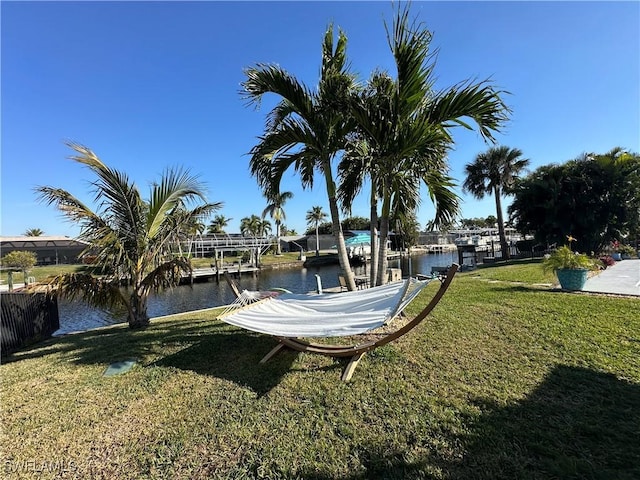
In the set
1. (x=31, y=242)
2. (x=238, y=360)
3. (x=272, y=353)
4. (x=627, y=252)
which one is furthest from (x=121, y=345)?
(x=31, y=242)

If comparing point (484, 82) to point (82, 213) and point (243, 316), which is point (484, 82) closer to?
point (243, 316)

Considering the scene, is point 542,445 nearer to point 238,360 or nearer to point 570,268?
point 238,360

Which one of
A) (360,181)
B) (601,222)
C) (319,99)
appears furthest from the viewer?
(601,222)

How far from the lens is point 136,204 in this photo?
6.14 metres

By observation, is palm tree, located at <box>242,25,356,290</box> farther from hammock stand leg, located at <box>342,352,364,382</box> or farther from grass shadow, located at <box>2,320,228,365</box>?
grass shadow, located at <box>2,320,228,365</box>

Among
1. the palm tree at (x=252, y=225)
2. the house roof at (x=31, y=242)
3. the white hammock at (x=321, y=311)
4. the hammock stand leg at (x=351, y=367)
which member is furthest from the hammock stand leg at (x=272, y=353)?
the palm tree at (x=252, y=225)

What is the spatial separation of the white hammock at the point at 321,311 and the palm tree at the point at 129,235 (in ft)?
7.30

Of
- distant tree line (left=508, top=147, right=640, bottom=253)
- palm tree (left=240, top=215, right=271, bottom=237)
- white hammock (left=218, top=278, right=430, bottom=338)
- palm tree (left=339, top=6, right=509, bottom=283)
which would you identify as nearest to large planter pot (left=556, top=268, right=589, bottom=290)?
palm tree (left=339, top=6, right=509, bottom=283)

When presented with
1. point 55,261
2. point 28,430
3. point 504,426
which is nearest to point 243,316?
point 28,430

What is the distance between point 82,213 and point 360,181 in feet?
16.8

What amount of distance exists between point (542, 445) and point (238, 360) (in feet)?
10.6

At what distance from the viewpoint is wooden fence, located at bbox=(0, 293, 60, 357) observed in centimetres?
557

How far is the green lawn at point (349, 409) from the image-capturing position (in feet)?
7.08

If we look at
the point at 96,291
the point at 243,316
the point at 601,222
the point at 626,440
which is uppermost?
the point at 601,222
